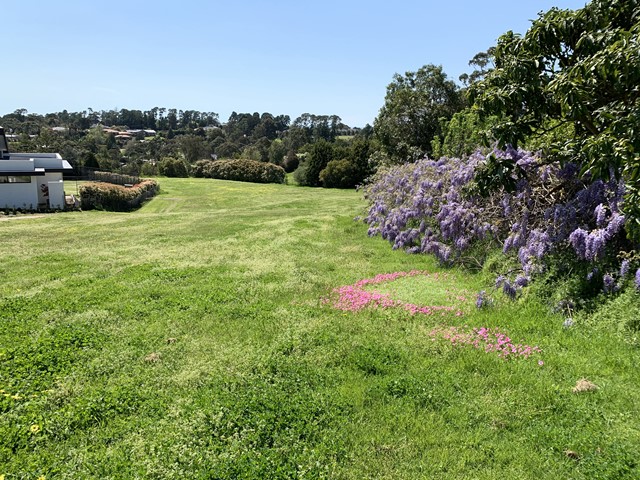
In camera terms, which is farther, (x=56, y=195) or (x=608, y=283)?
(x=56, y=195)

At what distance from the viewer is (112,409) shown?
4.34 m

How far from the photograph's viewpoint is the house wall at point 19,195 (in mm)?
22859

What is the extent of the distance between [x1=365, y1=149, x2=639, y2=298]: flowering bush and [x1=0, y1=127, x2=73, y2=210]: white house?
21.8 m

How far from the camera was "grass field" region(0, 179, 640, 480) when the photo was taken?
11.7ft

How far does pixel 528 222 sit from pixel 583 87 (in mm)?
2519

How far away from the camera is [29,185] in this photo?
23.5 meters

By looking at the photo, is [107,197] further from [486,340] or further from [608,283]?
[608,283]

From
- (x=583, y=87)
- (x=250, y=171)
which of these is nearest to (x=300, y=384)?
(x=583, y=87)

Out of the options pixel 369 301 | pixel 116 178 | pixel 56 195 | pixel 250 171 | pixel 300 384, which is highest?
pixel 250 171

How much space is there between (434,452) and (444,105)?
3186cm

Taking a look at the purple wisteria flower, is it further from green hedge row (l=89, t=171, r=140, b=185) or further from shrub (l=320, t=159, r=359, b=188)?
shrub (l=320, t=159, r=359, b=188)

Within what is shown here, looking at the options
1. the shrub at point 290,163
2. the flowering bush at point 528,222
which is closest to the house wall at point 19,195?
the flowering bush at point 528,222

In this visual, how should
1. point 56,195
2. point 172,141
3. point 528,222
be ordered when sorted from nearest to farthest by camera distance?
point 528,222 → point 56,195 → point 172,141

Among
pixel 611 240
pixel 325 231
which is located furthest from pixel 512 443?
pixel 325 231
